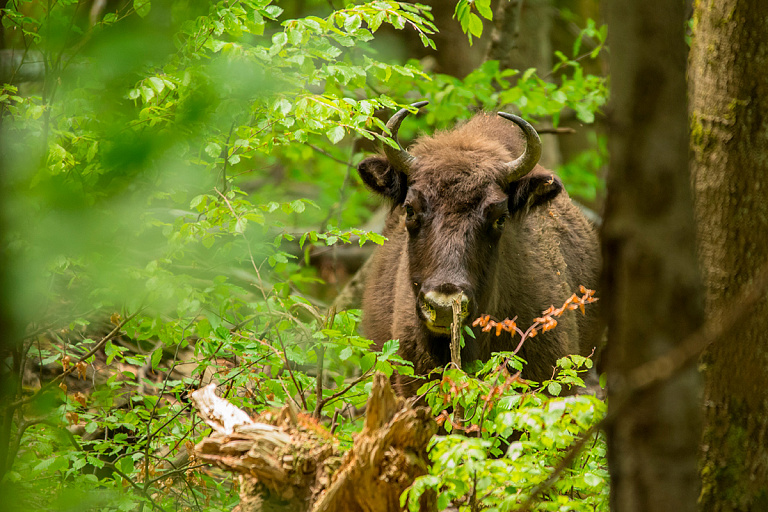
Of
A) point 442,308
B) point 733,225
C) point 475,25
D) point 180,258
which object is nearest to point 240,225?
point 180,258

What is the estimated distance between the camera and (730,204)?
2930mm

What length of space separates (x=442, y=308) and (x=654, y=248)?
317cm

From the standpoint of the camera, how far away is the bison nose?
507 centimetres

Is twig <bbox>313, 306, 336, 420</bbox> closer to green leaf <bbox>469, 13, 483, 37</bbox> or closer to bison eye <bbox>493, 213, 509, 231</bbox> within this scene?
bison eye <bbox>493, 213, 509, 231</bbox>

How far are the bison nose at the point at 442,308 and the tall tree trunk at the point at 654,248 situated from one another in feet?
9.95

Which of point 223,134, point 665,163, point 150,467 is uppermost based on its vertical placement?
point 665,163

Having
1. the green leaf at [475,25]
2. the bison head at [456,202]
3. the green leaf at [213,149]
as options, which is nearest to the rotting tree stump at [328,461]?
the green leaf at [213,149]

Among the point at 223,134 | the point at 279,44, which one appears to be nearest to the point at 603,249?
the point at 279,44

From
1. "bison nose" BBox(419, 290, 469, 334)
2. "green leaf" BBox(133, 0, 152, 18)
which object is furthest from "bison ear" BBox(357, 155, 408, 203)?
"green leaf" BBox(133, 0, 152, 18)

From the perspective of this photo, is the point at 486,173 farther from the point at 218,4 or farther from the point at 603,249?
the point at 603,249

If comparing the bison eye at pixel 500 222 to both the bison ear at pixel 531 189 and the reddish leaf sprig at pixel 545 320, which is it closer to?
the bison ear at pixel 531 189

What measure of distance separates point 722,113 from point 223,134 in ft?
9.82

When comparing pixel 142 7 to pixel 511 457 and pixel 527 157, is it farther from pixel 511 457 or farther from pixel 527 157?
pixel 527 157

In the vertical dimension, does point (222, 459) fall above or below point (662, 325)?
below
